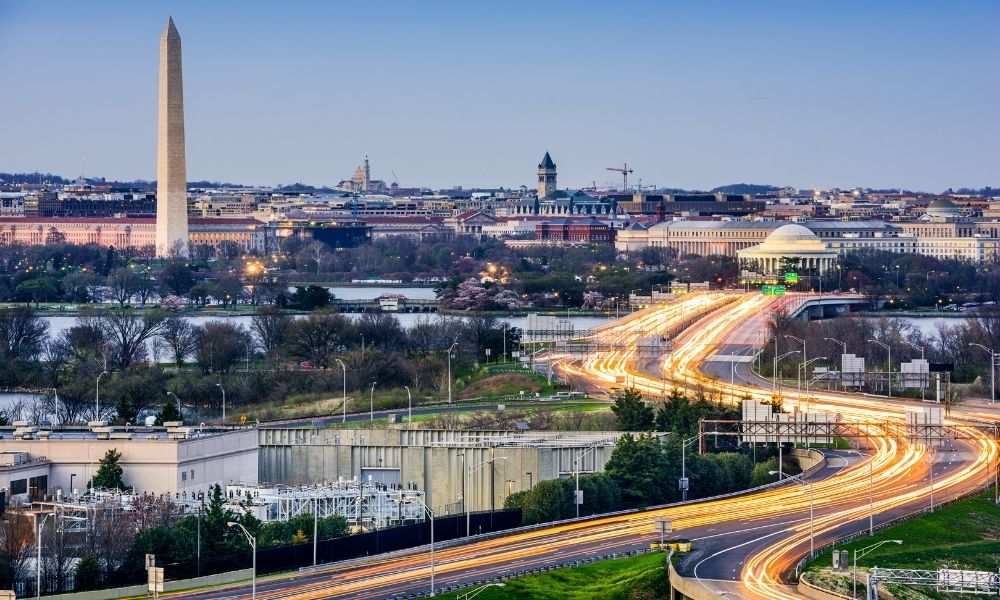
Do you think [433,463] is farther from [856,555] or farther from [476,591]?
[476,591]

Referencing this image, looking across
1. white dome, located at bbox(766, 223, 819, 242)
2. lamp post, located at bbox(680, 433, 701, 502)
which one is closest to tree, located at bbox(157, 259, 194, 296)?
white dome, located at bbox(766, 223, 819, 242)

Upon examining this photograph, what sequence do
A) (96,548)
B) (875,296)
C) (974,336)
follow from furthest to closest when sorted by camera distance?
1. (875,296)
2. (974,336)
3. (96,548)

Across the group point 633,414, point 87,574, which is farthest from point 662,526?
point 633,414

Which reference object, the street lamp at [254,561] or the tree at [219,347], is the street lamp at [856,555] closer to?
the street lamp at [254,561]

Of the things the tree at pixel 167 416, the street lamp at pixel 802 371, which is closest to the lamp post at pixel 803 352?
the street lamp at pixel 802 371

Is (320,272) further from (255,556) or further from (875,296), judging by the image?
(255,556)

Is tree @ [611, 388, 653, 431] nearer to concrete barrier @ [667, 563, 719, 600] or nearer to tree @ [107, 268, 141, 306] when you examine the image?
concrete barrier @ [667, 563, 719, 600]

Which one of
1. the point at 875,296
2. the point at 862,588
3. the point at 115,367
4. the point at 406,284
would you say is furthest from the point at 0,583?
the point at 406,284
